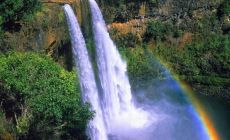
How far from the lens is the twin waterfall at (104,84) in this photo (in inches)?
1400

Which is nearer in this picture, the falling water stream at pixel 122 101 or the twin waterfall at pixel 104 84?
the falling water stream at pixel 122 101

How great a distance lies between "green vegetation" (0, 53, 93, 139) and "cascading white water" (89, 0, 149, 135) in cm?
725

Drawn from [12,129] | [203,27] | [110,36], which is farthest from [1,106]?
[203,27]

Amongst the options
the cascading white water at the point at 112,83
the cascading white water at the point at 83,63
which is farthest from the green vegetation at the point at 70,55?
the cascading white water at the point at 112,83

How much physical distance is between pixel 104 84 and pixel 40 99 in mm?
13359

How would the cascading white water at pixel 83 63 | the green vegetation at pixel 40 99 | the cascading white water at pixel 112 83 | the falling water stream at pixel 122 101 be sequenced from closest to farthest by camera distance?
the green vegetation at pixel 40 99 → the falling water stream at pixel 122 101 → the cascading white water at pixel 83 63 → the cascading white water at pixel 112 83

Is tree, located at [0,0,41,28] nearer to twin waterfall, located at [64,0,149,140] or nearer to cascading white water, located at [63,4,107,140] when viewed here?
cascading white water, located at [63,4,107,140]

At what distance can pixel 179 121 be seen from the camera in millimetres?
36344

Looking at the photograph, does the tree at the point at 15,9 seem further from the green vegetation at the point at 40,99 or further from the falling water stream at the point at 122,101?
the green vegetation at the point at 40,99

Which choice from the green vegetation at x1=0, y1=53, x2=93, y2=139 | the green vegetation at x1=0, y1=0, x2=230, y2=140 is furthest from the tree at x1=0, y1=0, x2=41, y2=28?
the green vegetation at x1=0, y1=53, x2=93, y2=139

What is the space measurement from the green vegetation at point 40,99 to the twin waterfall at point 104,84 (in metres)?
5.35

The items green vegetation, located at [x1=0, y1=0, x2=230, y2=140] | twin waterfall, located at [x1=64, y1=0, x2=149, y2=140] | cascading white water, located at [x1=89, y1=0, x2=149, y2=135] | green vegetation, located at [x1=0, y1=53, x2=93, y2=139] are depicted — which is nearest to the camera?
green vegetation, located at [x1=0, y1=53, x2=93, y2=139]

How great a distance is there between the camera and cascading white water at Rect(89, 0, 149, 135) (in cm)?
3690

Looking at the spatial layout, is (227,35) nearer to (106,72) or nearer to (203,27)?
(203,27)
